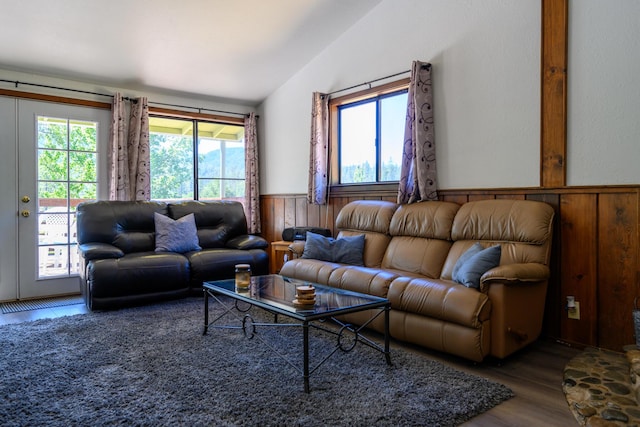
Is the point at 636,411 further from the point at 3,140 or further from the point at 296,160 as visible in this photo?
the point at 3,140

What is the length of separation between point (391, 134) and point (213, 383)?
2925 millimetres

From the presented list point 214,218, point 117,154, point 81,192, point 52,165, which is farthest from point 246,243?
point 52,165

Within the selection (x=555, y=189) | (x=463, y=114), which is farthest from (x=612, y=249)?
(x=463, y=114)

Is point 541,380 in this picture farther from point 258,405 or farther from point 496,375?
point 258,405

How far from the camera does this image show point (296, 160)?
5.29m

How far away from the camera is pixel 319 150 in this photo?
4.78 meters

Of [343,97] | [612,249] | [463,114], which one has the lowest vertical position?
[612,249]

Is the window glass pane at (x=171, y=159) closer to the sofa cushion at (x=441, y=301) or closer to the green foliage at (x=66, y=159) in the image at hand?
the green foliage at (x=66, y=159)

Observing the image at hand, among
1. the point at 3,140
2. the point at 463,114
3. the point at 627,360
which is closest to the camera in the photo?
the point at 627,360

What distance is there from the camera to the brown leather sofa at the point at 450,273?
8.05 ft

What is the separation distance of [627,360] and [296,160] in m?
3.81

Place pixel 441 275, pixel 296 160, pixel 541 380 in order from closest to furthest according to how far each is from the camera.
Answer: pixel 541 380
pixel 441 275
pixel 296 160

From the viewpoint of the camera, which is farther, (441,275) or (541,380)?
(441,275)

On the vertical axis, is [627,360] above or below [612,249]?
below
